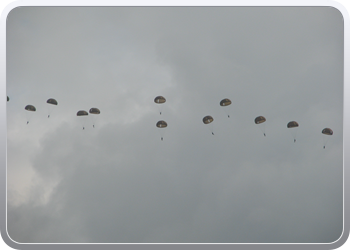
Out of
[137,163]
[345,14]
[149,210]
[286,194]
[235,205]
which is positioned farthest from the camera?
[137,163]

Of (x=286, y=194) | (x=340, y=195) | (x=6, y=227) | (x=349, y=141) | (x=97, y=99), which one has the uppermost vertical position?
(x=349, y=141)

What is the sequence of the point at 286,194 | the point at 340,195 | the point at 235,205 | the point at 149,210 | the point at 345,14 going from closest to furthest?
1. the point at 345,14
2. the point at 340,195
3. the point at 286,194
4. the point at 235,205
5. the point at 149,210

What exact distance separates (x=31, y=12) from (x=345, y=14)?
11.9 metres

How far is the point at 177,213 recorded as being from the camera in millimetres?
78125

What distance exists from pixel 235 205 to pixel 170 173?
27.2m

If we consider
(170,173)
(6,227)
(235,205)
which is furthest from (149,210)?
(6,227)

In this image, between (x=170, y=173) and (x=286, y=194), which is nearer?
(x=286, y=194)

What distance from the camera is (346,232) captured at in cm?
1195

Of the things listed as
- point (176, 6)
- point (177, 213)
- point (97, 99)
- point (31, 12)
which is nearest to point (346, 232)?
point (176, 6)

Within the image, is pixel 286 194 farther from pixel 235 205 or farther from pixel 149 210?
pixel 149 210

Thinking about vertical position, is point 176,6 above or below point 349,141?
above

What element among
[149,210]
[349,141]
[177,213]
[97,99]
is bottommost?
[149,210]
